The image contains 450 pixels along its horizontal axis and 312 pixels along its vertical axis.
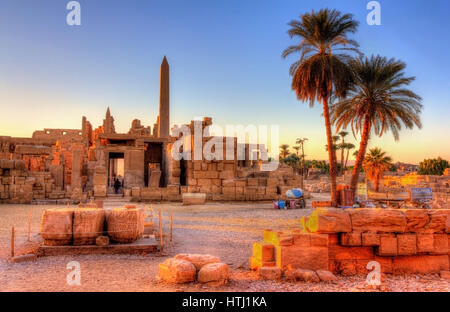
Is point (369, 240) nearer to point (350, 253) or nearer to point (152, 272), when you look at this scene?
point (350, 253)

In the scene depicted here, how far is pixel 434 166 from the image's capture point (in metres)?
47.2

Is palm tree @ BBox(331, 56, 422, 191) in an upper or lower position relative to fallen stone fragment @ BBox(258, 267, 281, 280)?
upper

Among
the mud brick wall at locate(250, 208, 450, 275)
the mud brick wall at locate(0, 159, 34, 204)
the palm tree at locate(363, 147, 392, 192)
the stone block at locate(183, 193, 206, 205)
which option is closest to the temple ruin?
the mud brick wall at locate(0, 159, 34, 204)

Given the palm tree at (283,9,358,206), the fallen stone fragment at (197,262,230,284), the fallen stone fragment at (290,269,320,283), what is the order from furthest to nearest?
the palm tree at (283,9,358,206)
the fallen stone fragment at (290,269,320,283)
the fallen stone fragment at (197,262,230,284)

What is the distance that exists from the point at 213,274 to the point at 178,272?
0.53 m

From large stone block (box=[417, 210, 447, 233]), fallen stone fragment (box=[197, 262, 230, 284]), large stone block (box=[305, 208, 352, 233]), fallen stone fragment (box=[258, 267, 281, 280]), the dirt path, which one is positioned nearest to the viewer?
the dirt path

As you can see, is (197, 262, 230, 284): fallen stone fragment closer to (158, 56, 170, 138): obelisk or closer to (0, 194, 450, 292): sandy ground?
(0, 194, 450, 292): sandy ground

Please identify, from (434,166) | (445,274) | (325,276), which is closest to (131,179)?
(325,276)

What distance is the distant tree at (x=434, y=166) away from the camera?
4656 centimetres

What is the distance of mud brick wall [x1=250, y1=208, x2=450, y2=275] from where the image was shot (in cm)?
576

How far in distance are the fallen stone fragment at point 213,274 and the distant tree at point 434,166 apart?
50750 mm

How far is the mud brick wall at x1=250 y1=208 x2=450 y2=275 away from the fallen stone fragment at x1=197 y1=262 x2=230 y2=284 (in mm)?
1007

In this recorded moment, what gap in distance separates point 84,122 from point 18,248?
43.1 meters
